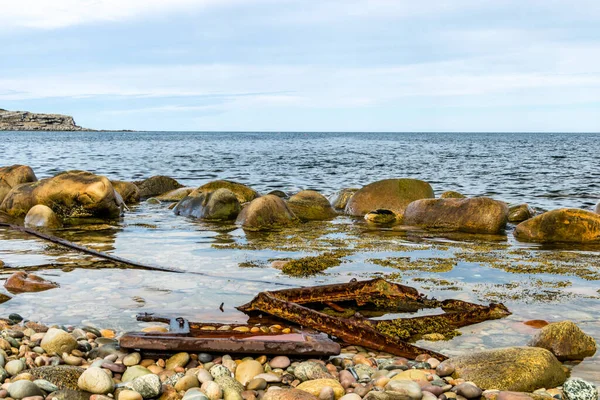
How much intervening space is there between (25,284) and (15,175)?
379 inches

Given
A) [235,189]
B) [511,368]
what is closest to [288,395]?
[511,368]

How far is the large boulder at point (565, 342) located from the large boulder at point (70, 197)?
9955 mm

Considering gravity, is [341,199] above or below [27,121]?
Result: below

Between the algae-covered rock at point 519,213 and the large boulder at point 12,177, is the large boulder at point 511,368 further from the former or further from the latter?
the large boulder at point 12,177

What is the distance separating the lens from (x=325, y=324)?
479cm

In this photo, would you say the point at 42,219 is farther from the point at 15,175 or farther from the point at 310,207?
the point at 310,207

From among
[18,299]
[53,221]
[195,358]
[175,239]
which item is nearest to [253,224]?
[175,239]

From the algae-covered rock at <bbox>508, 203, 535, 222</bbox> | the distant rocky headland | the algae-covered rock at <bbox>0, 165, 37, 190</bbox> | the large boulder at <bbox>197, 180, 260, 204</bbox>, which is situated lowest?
the algae-covered rock at <bbox>508, 203, 535, 222</bbox>

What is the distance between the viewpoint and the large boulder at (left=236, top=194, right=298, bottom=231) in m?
11.5

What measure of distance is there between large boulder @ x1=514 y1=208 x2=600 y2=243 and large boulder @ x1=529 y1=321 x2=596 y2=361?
224 inches

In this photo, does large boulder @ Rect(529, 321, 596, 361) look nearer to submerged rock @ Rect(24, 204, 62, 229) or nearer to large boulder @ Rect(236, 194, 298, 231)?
large boulder @ Rect(236, 194, 298, 231)

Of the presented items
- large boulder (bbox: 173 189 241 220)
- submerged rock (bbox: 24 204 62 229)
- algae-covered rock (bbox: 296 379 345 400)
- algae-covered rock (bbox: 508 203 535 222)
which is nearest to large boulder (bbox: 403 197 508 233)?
algae-covered rock (bbox: 508 203 535 222)

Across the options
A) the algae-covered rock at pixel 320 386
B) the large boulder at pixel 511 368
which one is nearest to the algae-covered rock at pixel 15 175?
the algae-covered rock at pixel 320 386

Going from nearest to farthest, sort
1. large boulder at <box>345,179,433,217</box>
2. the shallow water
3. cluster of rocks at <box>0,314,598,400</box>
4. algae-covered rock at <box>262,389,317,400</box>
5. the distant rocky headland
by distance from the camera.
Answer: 1. algae-covered rock at <box>262,389,317,400</box>
2. cluster of rocks at <box>0,314,598,400</box>
3. the shallow water
4. large boulder at <box>345,179,433,217</box>
5. the distant rocky headland
